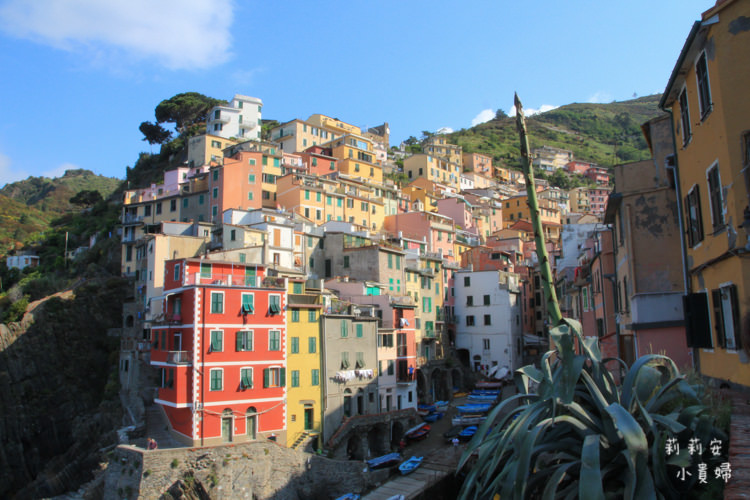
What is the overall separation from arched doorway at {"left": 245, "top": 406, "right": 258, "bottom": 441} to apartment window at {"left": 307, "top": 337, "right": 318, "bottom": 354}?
561cm

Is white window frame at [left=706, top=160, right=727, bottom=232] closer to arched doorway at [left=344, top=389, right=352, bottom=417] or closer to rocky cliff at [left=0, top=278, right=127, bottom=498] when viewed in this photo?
arched doorway at [left=344, top=389, right=352, bottom=417]

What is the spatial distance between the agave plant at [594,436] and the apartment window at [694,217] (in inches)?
273

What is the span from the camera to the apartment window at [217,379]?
1313 inches

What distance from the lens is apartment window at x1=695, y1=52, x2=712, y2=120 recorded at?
1372 centimetres

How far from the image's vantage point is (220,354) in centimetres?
3391

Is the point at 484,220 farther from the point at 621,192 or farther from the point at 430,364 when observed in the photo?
the point at 621,192

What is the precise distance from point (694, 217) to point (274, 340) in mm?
26249

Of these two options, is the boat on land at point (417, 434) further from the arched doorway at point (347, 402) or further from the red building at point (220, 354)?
the red building at point (220, 354)

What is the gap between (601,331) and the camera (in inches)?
1129

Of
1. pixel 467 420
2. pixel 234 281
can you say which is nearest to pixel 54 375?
pixel 234 281

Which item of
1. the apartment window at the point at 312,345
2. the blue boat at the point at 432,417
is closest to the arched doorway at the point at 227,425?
the apartment window at the point at 312,345

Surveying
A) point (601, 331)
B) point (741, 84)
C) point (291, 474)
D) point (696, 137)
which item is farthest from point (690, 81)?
point (291, 474)

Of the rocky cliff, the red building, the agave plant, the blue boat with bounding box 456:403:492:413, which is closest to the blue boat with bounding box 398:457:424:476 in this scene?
the red building

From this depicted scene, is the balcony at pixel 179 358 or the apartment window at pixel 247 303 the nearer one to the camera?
the balcony at pixel 179 358
